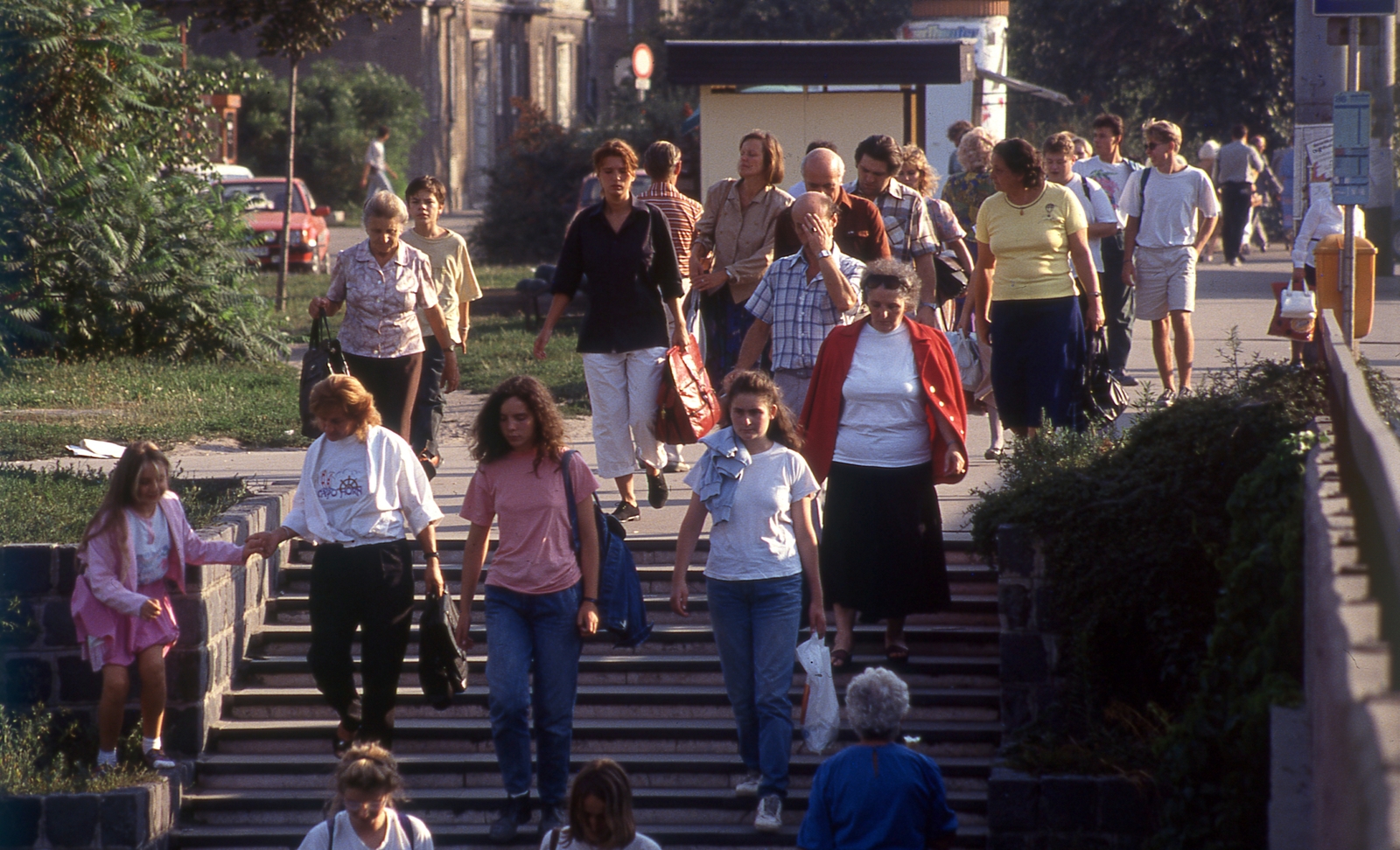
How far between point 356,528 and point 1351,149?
16.7 ft

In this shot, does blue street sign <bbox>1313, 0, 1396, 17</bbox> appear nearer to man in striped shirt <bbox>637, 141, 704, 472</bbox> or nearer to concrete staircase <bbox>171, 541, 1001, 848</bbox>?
concrete staircase <bbox>171, 541, 1001, 848</bbox>

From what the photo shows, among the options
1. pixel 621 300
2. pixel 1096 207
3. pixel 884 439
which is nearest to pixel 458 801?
pixel 884 439

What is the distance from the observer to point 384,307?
853 centimetres

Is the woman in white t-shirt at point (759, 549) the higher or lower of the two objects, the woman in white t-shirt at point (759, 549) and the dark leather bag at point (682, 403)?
the lower

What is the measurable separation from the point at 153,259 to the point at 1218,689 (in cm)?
1159

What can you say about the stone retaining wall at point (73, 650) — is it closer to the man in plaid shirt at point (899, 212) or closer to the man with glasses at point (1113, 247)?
the man in plaid shirt at point (899, 212)

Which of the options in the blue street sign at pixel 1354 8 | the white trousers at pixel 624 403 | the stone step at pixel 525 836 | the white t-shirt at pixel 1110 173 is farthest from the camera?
the white t-shirt at pixel 1110 173

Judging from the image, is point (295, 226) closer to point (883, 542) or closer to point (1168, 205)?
point (1168, 205)

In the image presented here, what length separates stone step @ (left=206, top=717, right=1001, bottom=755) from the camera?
7.61 m

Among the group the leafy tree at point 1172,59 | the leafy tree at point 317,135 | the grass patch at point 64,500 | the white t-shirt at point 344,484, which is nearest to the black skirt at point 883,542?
the white t-shirt at point 344,484

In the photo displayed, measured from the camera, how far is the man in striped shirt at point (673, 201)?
935cm

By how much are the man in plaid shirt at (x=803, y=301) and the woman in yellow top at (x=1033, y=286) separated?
1.02 meters

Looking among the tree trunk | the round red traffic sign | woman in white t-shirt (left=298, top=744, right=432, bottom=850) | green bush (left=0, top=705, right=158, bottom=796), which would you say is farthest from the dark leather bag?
the round red traffic sign

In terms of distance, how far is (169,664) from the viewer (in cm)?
751
